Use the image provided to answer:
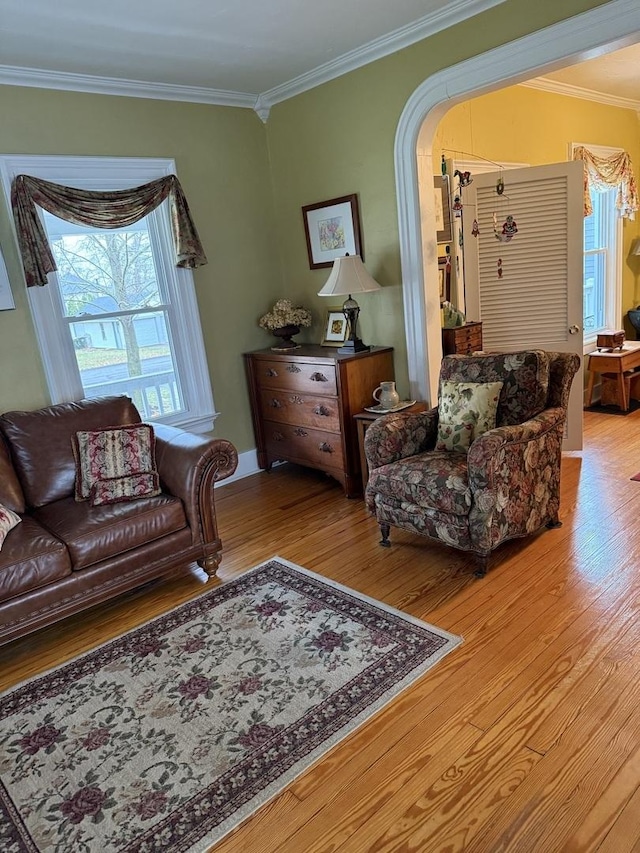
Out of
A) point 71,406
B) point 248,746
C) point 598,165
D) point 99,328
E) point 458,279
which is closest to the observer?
point 248,746

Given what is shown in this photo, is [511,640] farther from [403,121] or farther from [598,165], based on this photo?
[598,165]

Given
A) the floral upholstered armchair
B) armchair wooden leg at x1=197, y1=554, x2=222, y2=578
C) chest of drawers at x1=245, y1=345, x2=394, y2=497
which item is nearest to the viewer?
the floral upholstered armchair

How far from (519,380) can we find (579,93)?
3.52 metres

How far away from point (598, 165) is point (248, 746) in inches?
220

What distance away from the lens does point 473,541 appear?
276 centimetres

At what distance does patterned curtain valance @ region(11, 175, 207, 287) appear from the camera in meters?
3.29

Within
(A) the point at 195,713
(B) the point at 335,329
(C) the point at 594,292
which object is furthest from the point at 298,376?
(C) the point at 594,292

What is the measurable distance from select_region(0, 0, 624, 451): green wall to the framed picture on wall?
51 cm

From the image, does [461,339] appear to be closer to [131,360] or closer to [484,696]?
[131,360]

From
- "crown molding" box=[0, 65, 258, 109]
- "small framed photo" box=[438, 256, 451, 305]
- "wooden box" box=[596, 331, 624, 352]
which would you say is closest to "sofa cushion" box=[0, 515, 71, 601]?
"crown molding" box=[0, 65, 258, 109]

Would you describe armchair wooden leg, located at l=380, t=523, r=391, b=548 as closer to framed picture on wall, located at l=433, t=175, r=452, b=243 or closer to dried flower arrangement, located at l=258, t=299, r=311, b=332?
dried flower arrangement, located at l=258, t=299, r=311, b=332

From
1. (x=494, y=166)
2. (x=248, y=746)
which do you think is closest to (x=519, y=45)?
(x=494, y=166)

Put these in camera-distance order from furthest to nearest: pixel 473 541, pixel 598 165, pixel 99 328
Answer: pixel 598 165, pixel 99 328, pixel 473 541

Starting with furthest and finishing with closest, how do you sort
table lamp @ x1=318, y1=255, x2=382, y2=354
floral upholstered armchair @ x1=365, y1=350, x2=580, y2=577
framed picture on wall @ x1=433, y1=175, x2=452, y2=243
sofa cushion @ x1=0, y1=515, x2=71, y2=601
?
framed picture on wall @ x1=433, y1=175, x2=452, y2=243, table lamp @ x1=318, y1=255, x2=382, y2=354, floral upholstered armchair @ x1=365, y1=350, x2=580, y2=577, sofa cushion @ x1=0, y1=515, x2=71, y2=601
